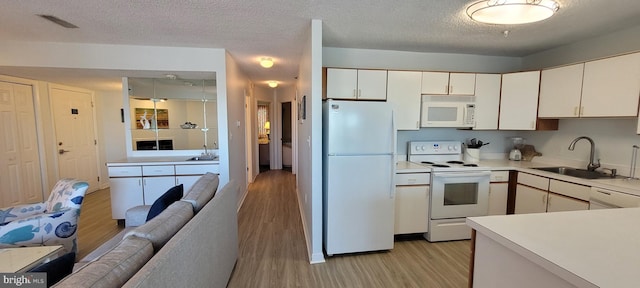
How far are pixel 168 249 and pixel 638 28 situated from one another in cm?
420

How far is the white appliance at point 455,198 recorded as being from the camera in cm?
278

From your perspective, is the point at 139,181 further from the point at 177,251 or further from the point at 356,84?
the point at 356,84

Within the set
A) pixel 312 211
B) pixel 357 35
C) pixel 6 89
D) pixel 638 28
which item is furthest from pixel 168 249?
pixel 6 89

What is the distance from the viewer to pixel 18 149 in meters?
3.54

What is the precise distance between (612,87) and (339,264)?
3081 millimetres

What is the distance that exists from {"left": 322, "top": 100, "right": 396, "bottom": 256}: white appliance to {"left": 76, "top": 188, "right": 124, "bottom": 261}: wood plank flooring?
2603 mm

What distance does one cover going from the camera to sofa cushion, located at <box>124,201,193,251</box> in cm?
117

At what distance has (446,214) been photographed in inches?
111

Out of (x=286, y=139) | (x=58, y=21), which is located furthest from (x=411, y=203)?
(x=286, y=139)

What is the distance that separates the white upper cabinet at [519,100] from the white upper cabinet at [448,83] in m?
0.43

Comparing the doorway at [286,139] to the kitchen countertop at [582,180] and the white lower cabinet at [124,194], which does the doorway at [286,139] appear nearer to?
the white lower cabinet at [124,194]

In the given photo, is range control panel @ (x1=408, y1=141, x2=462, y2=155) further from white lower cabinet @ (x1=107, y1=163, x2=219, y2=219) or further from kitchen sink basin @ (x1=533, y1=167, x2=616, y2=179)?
white lower cabinet @ (x1=107, y1=163, x2=219, y2=219)

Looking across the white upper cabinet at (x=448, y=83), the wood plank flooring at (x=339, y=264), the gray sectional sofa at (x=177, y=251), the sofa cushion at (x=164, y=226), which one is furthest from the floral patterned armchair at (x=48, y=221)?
the white upper cabinet at (x=448, y=83)

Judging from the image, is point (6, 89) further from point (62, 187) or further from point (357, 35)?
→ point (357, 35)
